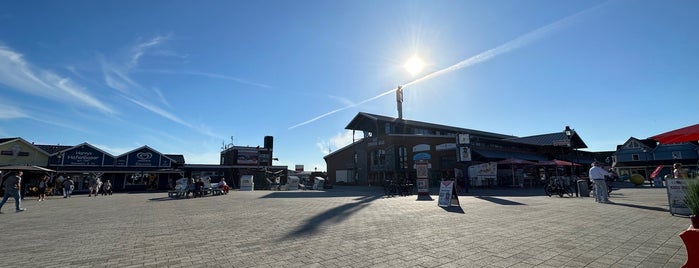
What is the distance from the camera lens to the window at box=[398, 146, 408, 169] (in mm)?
36844

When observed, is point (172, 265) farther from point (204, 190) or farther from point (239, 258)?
point (204, 190)

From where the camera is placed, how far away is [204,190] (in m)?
22.1

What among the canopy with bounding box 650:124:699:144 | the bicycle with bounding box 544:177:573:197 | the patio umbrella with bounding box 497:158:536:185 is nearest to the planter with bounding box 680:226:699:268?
the canopy with bounding box 650:124:699:144

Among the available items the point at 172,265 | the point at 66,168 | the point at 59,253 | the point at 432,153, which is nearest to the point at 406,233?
the point at 172,265

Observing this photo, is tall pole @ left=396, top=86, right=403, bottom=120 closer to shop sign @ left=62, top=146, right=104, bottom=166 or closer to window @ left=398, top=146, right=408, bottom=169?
window @ left=398, top=146, right=408, bottom=169

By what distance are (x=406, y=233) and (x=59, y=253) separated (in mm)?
6361

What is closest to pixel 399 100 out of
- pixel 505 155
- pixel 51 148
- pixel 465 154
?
pixel 505 155

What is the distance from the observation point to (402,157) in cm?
3725

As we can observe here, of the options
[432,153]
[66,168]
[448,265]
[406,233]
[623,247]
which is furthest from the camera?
[432,153]

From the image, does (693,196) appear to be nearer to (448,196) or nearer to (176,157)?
(448,196)

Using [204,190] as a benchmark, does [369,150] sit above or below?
above

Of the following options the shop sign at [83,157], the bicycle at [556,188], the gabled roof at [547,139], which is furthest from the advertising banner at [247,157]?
the bicycle at [556,188]

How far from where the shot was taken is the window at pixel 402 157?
36844mm

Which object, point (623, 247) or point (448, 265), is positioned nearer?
point (448, 265)
